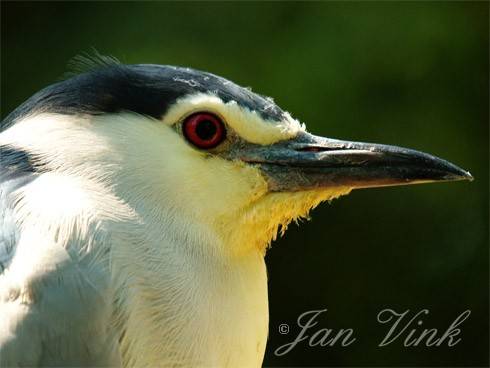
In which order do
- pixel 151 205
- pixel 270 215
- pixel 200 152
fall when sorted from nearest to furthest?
1. pixel 151 205
2. pixel 200 152
3. pixel 270 215

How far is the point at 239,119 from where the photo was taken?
9.62 ft

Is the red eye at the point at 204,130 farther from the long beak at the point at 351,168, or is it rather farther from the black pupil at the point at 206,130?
the long beak at the point at 351,168

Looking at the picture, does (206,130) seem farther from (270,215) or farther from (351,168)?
(351,168)

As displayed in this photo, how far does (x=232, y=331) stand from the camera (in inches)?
110

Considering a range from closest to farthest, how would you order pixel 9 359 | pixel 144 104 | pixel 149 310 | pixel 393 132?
pixel 9 359 → pixel 149 310 → pixel 144 104 → pixel 393 132

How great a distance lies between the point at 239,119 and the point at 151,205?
36cm

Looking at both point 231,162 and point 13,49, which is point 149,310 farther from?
point 13,49

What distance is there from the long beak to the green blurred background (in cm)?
246

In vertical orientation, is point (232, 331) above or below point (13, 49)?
below

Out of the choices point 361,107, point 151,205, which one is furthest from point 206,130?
point 361,107

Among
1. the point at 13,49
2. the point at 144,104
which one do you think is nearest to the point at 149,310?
the point at 144,104

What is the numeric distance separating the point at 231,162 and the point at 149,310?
510 millimetres

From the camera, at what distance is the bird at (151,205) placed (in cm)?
253

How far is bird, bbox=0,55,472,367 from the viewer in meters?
2.53
